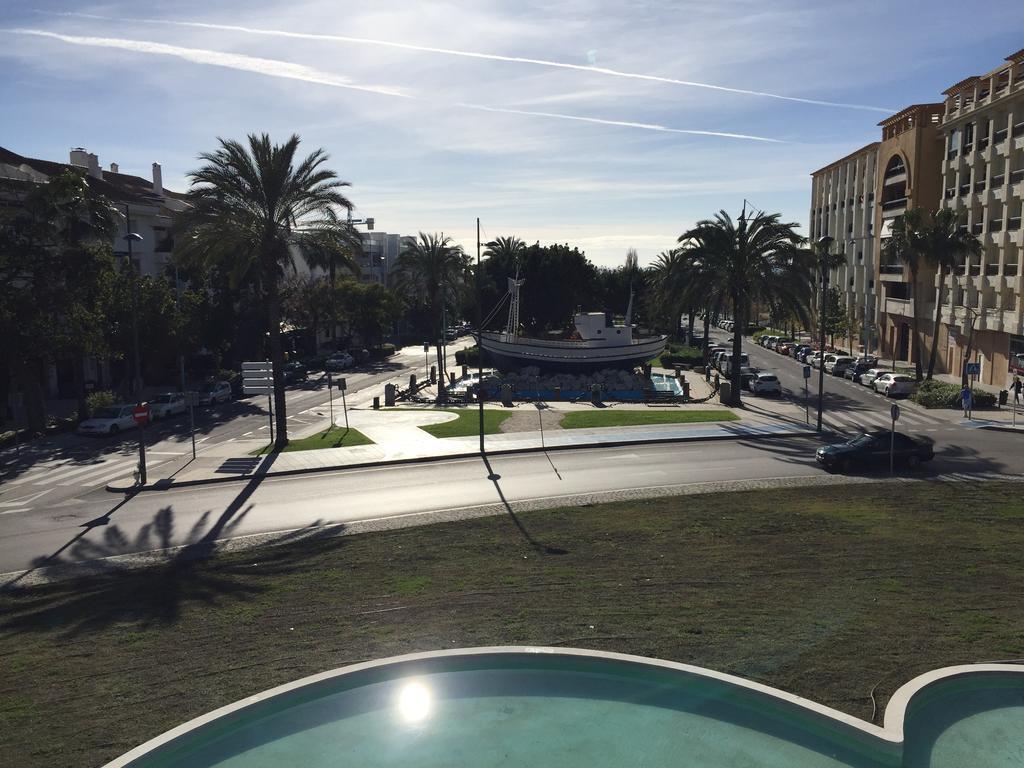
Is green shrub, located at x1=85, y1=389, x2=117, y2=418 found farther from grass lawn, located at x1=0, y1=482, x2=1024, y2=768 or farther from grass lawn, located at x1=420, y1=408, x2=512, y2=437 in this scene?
grass lawn, located at x1=0, y1=482, x2=1024, y2=768

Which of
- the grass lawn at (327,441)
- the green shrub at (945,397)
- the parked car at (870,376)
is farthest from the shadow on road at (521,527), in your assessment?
the parked car at (870,376)

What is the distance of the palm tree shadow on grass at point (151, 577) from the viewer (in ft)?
44.8

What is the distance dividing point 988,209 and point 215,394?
163 ft

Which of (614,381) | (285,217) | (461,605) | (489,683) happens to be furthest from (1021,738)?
(614,381)

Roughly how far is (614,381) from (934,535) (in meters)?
37.1

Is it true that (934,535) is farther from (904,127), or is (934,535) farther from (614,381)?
(904,127)

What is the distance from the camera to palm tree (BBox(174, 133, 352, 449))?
1151 inches

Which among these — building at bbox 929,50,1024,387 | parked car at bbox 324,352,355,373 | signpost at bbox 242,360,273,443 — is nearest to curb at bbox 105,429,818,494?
signpost at bbox 242,360,273,443

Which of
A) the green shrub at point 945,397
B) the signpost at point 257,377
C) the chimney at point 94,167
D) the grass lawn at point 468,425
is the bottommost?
the grass lawn at point 468,425

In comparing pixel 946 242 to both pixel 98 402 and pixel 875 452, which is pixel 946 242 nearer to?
pixel 875 452

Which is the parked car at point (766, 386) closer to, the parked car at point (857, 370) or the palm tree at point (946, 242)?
the parked car at point (857, 370)

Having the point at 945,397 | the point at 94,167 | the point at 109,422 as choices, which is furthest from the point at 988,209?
the point at 94,167

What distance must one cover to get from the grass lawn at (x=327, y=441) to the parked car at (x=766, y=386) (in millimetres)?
25296

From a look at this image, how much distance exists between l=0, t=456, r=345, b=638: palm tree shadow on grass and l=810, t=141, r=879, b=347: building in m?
65.5
